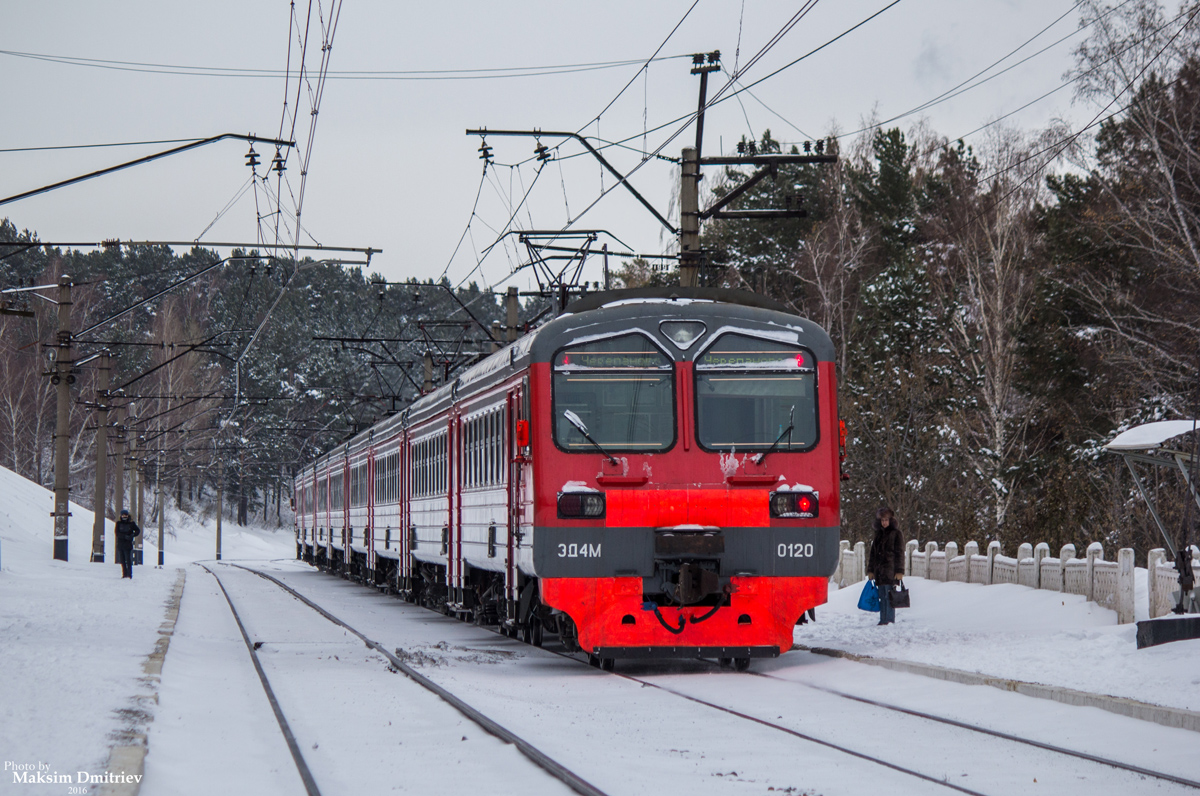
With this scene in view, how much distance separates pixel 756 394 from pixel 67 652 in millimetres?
6507

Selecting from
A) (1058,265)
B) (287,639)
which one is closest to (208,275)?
(1058,265)

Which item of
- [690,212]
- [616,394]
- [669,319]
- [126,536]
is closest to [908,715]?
[616,394]

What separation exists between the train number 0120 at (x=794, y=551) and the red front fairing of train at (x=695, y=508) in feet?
0.04

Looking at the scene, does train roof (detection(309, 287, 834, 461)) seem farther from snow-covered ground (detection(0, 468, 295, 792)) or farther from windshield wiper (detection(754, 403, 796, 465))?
snow-covered ground (detection(0, 468, 295, 792))

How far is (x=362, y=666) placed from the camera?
13.7m

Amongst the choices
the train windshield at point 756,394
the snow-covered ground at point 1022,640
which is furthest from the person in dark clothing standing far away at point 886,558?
the train windshield at point 756,394

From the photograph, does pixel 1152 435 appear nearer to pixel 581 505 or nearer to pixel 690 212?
pixel 581 505

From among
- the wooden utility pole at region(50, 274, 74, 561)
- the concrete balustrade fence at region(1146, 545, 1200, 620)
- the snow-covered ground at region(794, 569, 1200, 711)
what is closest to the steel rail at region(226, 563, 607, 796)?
the snow-covered ground at region(794, 569, 1200, 711)

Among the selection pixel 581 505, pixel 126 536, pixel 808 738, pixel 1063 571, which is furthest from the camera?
pixel 126 536

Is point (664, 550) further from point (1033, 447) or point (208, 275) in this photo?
point (208, 275)

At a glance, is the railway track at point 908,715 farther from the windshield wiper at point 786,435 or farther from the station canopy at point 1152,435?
the station canopy at point 1152,435

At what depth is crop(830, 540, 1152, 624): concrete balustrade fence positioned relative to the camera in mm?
15570

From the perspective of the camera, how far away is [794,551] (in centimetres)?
1273

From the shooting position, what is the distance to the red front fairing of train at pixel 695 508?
12445 mm
